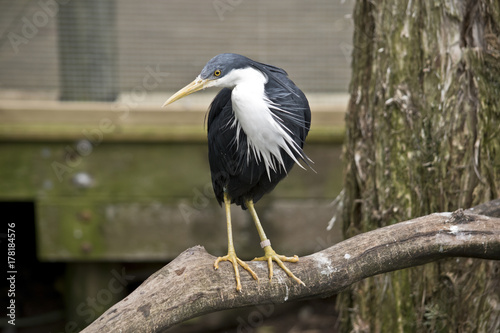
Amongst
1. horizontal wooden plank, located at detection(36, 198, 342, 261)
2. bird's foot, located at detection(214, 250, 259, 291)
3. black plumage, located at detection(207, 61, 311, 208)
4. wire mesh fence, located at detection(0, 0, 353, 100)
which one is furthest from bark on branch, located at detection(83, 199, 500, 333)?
wire mesh fence, located at detection(0, 0, 353, 100)

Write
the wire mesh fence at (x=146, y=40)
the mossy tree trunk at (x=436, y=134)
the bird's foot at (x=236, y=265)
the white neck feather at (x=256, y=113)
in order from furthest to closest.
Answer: the wire mesh fence at (x=146, y=40) < the mossy tree trunk at (x=436, y=134) < the bird's foot at (x=236, y=265) < the white neck feather at (x=256, y=113)

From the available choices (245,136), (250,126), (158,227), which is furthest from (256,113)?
(158,227)

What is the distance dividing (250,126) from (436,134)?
102cm

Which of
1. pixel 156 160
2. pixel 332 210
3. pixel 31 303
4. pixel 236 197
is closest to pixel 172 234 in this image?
pixel 156 160

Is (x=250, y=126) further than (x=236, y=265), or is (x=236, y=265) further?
(x=236, y=265)

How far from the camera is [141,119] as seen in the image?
12.5 feet

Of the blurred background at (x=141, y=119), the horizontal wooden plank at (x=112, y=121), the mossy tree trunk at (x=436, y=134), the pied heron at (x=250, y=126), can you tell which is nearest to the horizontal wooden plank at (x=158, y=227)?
the blurred background at (x=141, y=119)

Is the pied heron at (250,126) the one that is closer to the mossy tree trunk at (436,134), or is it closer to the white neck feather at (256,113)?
the white neck feather at (256,113)

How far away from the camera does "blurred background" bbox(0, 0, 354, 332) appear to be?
12.3 ft

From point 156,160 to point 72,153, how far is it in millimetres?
497

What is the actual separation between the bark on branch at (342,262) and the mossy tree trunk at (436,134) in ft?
1.45

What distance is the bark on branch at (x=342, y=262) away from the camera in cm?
200

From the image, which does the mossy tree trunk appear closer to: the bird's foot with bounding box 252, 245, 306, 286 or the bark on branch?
the bark on branch

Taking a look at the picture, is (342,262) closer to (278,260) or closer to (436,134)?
(278,260)
